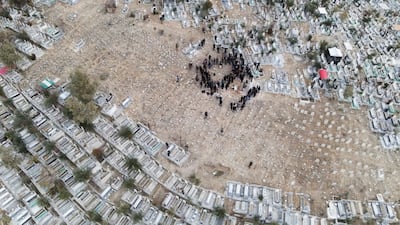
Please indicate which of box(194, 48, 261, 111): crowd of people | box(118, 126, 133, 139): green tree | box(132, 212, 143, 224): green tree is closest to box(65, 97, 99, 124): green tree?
box(118, 126, 133, 139): green tree

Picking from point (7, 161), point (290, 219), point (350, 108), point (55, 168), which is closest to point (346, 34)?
point (350, 108)

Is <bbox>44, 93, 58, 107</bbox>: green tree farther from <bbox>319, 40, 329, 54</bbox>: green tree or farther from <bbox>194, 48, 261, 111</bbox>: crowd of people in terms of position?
<bbox>319, 40, 329, 54</bbox>: green tree

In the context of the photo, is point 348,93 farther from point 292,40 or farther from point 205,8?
point 205,8

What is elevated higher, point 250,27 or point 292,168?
point 250,27

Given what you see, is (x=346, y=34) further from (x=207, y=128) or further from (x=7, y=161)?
(x=7, y=161)

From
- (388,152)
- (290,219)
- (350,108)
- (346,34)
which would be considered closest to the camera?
(290,219)

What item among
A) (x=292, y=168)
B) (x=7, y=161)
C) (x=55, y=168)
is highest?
(x=7, y=161)

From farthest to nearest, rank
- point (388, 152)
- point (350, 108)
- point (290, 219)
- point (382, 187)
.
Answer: point (350, 108), point (388, 152), point (382, 187), point (290, 219)

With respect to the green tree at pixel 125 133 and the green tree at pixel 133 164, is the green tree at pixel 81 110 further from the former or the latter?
the green tree at pixel 133 164
